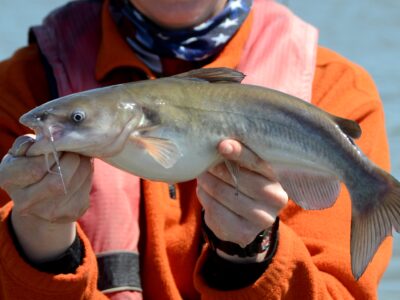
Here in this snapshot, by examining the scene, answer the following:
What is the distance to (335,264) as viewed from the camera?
222 cm

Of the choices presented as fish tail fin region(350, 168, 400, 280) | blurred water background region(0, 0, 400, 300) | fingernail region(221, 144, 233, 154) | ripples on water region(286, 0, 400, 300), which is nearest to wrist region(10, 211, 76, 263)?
fingernail region(221, 144, 233, 154)

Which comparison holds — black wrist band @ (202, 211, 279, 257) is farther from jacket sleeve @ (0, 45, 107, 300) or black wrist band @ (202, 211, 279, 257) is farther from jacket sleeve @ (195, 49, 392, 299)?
jacket sleeve @ (0, 45, 107, 300)

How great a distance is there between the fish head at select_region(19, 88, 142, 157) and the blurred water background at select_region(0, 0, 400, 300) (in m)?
2.56

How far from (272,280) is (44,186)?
0.56 meters

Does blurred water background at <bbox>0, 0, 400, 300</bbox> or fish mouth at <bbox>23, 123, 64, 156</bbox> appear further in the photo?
blurred water background at <bbox>0, 0, 400, 300</bbox>

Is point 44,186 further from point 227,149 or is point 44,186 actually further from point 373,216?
point 373,216

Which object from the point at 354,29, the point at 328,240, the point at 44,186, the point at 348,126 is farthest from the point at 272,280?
the point at 354,29

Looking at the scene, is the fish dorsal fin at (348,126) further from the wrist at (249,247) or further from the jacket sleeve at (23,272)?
the jacket sleeve at (23,272)

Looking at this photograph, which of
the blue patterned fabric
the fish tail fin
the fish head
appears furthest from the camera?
the blue patterned fabric

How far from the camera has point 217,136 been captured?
175cm

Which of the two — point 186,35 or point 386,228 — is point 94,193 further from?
point 386,228

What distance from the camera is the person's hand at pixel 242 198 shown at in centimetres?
182

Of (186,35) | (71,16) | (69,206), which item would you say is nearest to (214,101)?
(69,206)

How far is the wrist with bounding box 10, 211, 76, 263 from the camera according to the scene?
1.94 meters
